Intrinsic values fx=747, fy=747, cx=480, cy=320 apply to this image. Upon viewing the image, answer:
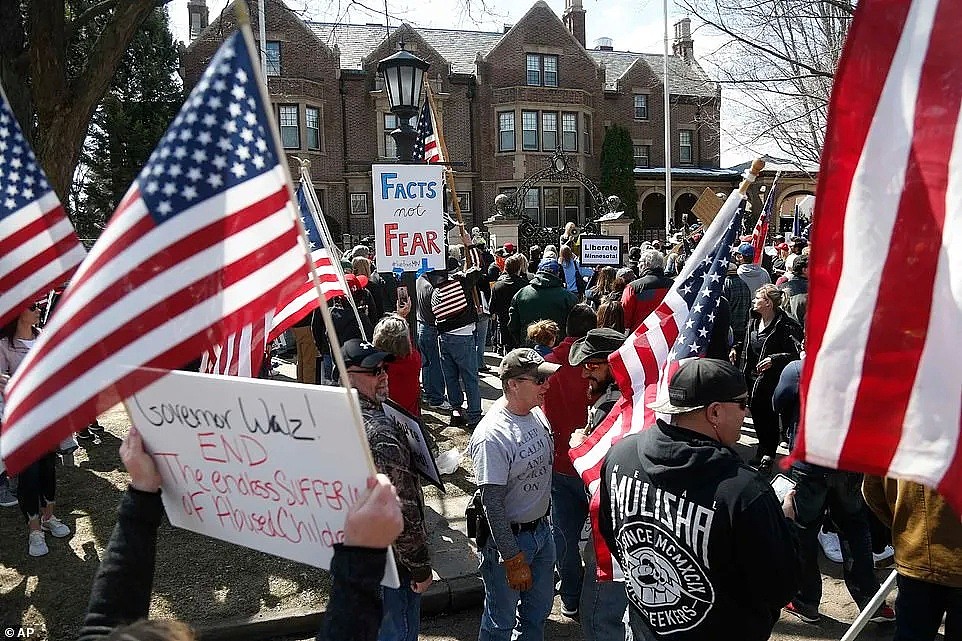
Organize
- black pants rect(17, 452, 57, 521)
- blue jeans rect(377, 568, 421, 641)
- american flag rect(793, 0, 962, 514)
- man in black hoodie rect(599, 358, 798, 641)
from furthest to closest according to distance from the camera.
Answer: black pants rect(17, 452, 57, 521), blue jeans rect(377, 568, 421, 641), man in black hoodie rect(599, 358, 798, 641), american flag rect(793, 0, 962, 514)

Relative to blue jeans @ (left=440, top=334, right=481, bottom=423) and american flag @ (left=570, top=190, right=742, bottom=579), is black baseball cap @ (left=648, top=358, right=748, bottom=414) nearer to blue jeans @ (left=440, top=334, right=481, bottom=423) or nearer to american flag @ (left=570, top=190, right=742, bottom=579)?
american flag @ (left=570, top=190, right=742, bottom=579)

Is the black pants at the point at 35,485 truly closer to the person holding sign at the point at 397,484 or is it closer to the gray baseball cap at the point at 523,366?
the person holding sign at the point at 397,484

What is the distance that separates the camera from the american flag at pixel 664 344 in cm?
370

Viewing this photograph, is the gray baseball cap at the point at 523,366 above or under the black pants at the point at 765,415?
above

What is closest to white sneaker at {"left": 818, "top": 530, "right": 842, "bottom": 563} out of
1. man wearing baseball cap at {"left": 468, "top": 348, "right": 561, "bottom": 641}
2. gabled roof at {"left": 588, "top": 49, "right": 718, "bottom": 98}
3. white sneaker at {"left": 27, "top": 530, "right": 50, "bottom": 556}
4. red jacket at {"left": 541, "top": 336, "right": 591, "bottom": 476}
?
red jacket at {"left": 541, "top": 336, "right": 591, "bottom": 476}

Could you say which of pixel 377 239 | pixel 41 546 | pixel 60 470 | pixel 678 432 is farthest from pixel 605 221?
pixel 678 432

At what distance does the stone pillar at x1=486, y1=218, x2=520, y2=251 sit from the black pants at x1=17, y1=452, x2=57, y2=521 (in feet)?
45.7

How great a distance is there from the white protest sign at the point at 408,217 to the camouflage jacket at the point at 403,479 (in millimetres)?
3732

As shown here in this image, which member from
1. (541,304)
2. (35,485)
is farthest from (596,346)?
(35,485)

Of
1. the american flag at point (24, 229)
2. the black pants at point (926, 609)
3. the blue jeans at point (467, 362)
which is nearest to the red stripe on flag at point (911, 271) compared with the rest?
the black pants at point (926, 609)

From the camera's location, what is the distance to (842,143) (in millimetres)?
1958

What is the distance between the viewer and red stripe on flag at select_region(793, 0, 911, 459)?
1907mm

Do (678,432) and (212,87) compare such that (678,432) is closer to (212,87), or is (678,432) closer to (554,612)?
(212,87)

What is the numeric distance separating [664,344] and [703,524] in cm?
A: 158
